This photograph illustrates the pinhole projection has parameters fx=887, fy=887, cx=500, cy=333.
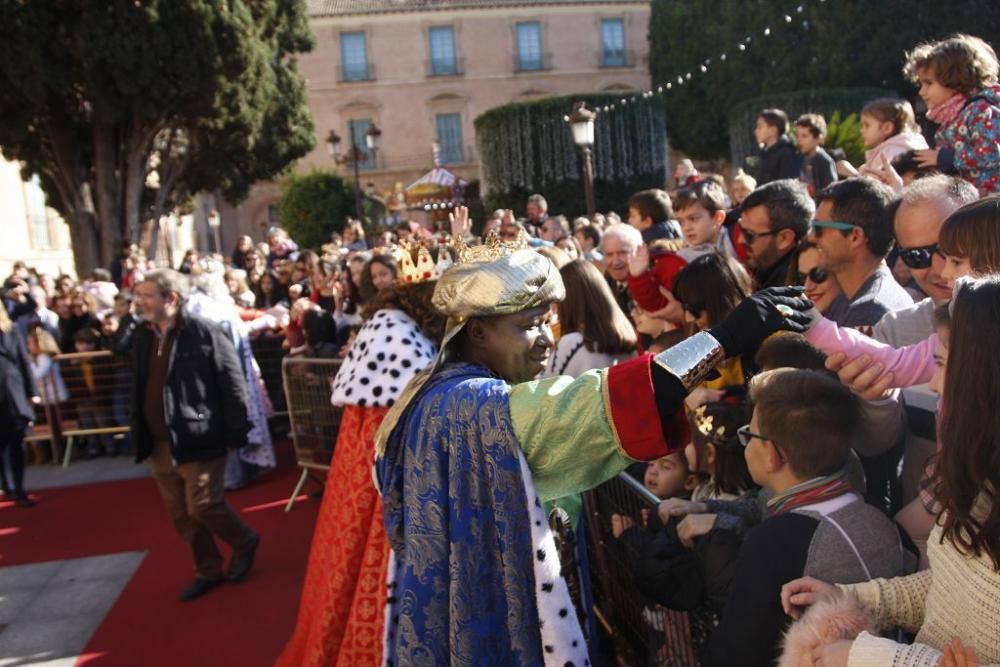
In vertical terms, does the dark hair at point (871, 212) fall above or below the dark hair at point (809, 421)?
above

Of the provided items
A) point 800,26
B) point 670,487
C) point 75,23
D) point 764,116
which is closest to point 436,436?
point 670,487

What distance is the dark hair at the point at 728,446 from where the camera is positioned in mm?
2865

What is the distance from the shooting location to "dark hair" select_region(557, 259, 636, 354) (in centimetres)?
421

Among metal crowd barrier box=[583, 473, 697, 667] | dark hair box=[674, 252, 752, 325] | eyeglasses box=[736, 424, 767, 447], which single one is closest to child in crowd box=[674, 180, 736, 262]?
dark hair box=[674, 252, 752, 325]

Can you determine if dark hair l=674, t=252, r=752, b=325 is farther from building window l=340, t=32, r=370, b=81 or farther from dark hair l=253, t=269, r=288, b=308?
building window l=340, t=32, r=370, b=81

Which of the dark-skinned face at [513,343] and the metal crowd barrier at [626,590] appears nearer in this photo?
the dark-skinned face at [513,343]

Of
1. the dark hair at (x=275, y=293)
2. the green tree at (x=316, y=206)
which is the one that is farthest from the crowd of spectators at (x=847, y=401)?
the green tree at (x=316, y=206)

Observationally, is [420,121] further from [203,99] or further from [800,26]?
[203,99]

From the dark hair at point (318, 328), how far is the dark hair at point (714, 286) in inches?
169

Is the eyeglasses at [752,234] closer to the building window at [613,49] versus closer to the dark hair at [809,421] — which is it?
the dark hair at [809,421]

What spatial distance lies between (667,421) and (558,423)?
247mm

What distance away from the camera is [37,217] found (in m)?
25.7

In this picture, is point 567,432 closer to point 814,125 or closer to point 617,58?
point 814,125

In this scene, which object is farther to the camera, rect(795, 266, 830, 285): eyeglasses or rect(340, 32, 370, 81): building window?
rect(340, 32, 370, 81): building window
